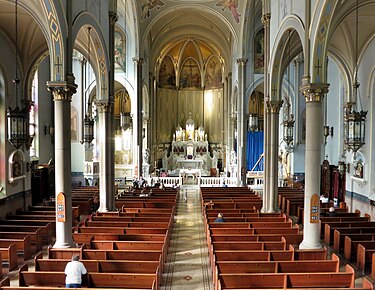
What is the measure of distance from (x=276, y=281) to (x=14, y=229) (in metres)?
10.6

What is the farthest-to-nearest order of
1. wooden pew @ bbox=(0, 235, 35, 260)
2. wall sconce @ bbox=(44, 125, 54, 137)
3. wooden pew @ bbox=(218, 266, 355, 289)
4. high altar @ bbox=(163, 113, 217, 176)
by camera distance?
high altar @ bbox=(163, 113, 217, 176) < wall sconce @ bbox=(44, 125, 54, 137) < wooden pew @ bbox=(0, 235, 35, 260) < wooden pew @ bbox=(218, 266, 355, 289)

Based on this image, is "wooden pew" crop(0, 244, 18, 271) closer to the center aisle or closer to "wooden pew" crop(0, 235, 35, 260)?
"wooden pew" crop(0, 235, 35, 260)

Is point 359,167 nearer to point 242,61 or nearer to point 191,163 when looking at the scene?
point 242,61

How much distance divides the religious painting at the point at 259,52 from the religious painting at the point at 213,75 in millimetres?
13485

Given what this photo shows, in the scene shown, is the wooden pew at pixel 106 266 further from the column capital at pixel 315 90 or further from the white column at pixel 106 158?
the white column at pixel 106 158

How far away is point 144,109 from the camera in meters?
36.5

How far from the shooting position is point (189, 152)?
4044 cm

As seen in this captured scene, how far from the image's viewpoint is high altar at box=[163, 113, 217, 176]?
39719 millimetres

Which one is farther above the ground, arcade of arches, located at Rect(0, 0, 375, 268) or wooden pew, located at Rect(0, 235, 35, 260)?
arcade of arches, located at Rect(0, 0, 375, 268)

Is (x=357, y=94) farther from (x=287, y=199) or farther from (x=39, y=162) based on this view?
(x=39, y=162)

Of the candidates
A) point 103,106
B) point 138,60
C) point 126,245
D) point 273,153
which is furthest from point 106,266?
point 138,60

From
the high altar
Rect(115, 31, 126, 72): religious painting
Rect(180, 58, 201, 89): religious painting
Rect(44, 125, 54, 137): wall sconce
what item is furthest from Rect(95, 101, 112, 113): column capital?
Rect(180, 58, 201, 89): religious painting

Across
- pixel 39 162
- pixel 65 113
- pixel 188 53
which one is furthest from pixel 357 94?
pixel 188 53

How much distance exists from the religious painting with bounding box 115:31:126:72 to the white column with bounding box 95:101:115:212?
541 inches
